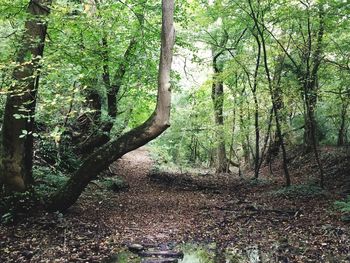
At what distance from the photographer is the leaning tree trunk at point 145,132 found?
7.69 metres

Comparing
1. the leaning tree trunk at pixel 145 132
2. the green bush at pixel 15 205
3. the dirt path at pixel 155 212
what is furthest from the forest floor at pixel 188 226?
the leaning tree trunk at pixel 145 132

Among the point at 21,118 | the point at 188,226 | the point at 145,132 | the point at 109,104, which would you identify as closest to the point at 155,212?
the point at 188,226

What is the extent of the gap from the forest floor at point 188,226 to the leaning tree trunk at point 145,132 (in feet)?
2.35

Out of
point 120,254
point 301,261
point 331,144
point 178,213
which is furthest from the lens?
point 331,144

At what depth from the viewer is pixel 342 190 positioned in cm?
1155

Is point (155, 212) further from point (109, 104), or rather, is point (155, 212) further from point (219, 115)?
point (219, 115)

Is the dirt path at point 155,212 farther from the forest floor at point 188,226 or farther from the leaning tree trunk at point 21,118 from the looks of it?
the leaning tree trunk at point 21,118

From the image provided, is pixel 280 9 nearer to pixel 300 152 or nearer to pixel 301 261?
pixel 301 261

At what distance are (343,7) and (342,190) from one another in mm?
6076

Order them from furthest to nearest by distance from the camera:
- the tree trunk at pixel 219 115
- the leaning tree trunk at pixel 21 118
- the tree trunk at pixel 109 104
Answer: the tree trunk at pixel 219 115 < the tree trunk at pixel 109 104 < the leaning tree trunk at pixel 21 118

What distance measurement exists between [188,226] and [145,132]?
10.4ft

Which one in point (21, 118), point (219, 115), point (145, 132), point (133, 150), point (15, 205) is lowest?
point (15, 205)

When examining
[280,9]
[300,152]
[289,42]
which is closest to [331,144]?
[300,152]

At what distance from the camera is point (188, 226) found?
30.6 ft
